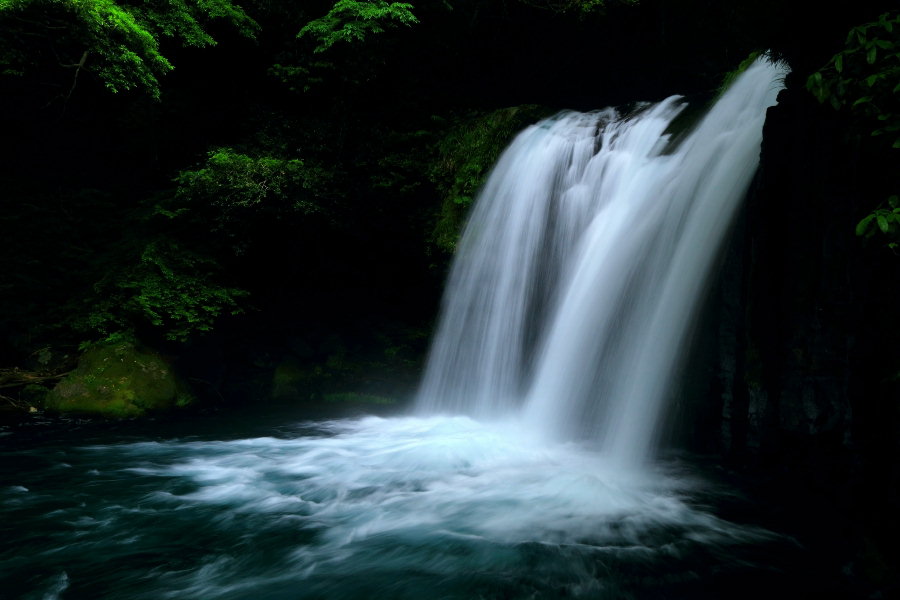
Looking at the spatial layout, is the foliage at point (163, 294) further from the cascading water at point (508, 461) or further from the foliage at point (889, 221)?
the foliage at point (889, 221)

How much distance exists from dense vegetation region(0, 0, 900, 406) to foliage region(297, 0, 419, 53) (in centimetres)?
6

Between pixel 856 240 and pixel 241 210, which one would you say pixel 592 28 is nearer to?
pixel 241 210

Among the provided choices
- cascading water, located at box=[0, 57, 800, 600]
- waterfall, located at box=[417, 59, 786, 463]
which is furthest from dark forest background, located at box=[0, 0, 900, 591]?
cascading water, located at box=[0, 57, 800, 600]

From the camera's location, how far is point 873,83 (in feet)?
9.43

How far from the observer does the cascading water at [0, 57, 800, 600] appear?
3682mm

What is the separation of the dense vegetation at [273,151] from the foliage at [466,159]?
0.04 metres

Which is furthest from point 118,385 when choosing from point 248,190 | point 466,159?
point 466,159

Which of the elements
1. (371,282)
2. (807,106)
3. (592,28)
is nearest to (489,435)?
(371,282)

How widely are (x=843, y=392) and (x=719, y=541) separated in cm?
142

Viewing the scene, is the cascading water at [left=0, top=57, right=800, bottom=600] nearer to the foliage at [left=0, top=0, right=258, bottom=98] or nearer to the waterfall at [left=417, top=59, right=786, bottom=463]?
the waterfall at [left=417, top=59, right=786, bottom=463]

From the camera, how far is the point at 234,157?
9195mm

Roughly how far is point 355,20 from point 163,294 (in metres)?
5.75

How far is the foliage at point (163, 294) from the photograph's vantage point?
8.72 m

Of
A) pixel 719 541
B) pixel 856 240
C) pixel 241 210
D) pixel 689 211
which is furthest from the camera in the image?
pixel 241 210
